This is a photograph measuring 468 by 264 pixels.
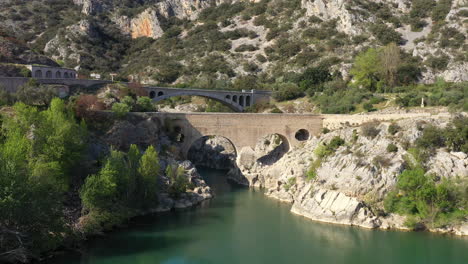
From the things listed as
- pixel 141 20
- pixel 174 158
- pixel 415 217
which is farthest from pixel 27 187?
pixel 141 20

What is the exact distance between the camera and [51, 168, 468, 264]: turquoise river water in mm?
27719

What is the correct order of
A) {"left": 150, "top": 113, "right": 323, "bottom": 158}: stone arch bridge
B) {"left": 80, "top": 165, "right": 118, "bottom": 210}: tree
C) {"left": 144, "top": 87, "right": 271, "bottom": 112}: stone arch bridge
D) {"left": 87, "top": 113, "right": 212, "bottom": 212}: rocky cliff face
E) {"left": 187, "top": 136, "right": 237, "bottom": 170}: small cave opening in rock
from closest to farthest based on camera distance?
{"left": 80, "top": 165, "right": 118, "bottom": 210}: tree
{"left": 87, "top": 113, "right": 212, "bottom": 212}: rocky cliff face
{"left": 150, "top": 113, "right": 323, "bottom": 158}: stone arch bridge
{"left": 187, "top": 136, "right": 237, "bottom": 170}: small cave opening in rock
{"left": 144, "top": 87, "right": 271, "bottom": 112}: stone arch bridge

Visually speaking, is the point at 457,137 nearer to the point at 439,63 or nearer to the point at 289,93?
the point at 289,93

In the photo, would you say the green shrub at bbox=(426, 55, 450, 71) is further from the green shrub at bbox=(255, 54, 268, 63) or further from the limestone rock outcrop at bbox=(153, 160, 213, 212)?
the limestone rock outcrop at bbox=(153, 160, 213, 212)

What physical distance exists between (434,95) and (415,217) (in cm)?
2053

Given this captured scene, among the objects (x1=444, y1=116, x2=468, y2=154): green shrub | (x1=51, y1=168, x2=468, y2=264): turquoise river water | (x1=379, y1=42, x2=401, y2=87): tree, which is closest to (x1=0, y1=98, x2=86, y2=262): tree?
(x1=51, y1=168, x2=468, y2=264): turquoise river water

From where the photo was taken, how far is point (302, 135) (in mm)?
49906

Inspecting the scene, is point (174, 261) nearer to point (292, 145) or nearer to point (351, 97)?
point (292, 145)

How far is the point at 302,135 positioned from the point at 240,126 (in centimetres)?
728

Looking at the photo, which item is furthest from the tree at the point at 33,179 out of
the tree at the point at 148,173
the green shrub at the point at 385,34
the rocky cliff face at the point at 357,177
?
the green shrub at the point at 385,34

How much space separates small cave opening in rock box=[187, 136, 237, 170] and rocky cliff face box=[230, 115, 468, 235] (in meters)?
16.5

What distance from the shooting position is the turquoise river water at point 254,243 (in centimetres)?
2772

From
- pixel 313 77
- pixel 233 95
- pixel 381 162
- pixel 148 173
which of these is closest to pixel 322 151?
pixel 381 162

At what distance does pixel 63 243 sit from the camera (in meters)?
26.4
